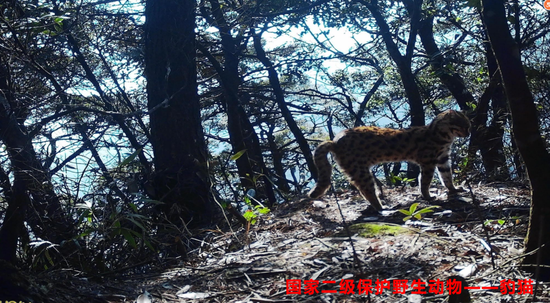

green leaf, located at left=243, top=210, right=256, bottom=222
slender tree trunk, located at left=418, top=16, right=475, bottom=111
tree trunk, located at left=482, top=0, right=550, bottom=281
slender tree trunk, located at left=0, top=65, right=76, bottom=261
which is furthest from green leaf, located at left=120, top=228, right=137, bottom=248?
slender tree trunk, located at left=418, top=16, right=475, bottom=111

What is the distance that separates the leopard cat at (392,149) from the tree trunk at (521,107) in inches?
146

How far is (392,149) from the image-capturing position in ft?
24.7

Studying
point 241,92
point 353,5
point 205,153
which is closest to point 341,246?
point 205,153

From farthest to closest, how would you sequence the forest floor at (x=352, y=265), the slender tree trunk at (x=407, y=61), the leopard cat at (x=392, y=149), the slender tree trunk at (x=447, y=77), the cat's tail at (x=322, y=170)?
1. the slender tree trunk at (x=407, y=61)
2. the slender tree trunk at (x=447, y=77)
3. the leopard cat at (x=392, y=149)
4. the cat's tail at (x=322, y=170)
5. the forest floor at (x=352, y=265)

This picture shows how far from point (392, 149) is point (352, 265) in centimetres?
383

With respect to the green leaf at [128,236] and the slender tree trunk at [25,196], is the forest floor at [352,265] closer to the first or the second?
the green leaf at [128,236]

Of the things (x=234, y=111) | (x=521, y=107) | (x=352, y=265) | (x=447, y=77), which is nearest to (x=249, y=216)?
(x=352, y=265)

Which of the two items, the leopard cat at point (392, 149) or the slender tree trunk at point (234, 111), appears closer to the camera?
the leopard cat at point (392, 149)

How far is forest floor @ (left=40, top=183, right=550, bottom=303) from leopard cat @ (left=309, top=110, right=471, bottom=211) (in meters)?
A: 1.38

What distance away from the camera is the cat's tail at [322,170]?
7.06 m

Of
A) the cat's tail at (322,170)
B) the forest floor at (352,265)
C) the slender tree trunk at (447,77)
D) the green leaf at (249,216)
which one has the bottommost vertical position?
the forest floor at (352,265)

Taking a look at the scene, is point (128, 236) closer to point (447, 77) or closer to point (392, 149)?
point (392, 149)

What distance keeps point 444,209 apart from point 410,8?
19.4 feet

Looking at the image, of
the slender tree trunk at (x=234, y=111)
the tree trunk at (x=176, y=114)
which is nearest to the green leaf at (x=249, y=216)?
the tree trunk at (x=176, y=114)
